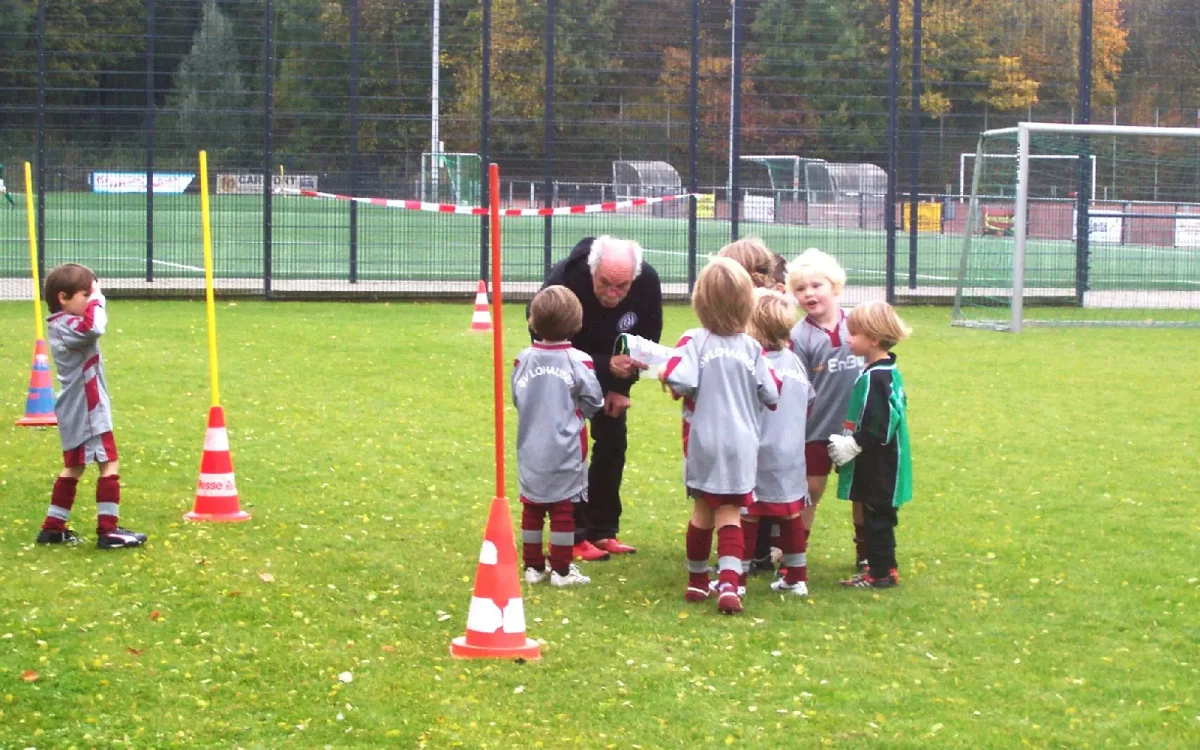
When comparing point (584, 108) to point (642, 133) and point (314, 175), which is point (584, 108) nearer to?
point (642, 133)

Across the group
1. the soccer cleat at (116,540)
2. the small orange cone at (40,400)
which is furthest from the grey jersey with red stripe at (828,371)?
the small orange cone at (40,400)

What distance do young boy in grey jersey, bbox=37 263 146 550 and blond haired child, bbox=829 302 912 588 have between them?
11.0ft

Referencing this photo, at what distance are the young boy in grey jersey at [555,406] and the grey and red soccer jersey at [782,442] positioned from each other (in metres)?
0.74

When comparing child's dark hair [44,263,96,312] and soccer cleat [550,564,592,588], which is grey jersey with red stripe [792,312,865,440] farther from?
child's dark hair [44,263,96,312]

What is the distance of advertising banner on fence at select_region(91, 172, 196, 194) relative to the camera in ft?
68.5

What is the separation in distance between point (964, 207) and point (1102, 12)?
234 inches

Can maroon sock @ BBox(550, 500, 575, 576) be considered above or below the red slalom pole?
below

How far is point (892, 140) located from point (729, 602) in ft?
55.7

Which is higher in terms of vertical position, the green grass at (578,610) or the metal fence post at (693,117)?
the metal fence post at (693,117)

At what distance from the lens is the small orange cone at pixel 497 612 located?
5.48 meters

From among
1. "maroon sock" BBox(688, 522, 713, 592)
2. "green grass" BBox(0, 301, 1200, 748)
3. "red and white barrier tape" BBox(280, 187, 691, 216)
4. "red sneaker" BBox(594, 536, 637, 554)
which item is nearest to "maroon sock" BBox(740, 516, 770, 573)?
"green grass" BBox(0, 301, 1200, 748)

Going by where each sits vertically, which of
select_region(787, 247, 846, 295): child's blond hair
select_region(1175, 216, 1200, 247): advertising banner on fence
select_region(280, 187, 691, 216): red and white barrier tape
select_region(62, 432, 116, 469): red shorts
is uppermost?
select_region(280, 187, 691, 216): red and white barrier tape

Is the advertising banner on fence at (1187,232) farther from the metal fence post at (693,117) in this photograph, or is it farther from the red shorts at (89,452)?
the red shorts at (89,452)

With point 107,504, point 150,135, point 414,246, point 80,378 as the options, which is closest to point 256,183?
point 150,135
